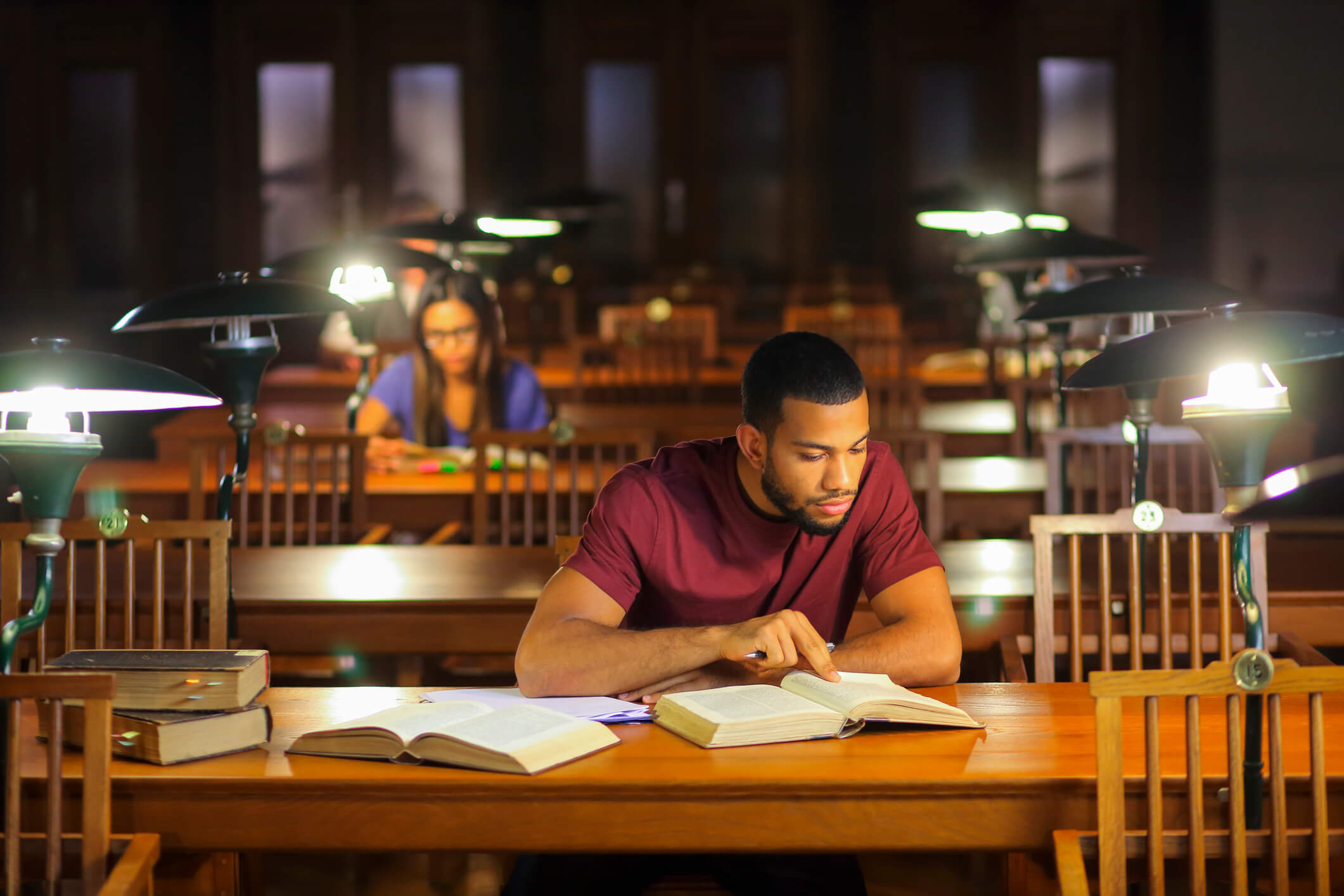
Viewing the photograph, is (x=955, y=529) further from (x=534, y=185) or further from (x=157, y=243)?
(x=157, y=243)

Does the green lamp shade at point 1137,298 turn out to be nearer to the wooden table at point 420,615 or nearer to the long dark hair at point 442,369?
the wooden table at point 420,615

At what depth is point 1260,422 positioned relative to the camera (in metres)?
1.53

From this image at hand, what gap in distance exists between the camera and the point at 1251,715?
138 centimetres

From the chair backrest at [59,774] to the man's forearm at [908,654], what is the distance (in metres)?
0.89

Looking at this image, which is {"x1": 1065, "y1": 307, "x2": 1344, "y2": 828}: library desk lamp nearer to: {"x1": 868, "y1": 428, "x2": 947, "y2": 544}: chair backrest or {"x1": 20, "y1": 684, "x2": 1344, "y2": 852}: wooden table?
{"x1": 20, "y1": 684, "x2": 1344, "y2": 852}: wooden table

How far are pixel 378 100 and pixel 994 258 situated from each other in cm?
706

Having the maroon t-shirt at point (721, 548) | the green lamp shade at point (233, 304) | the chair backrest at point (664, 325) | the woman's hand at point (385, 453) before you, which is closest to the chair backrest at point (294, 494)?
the woman's hand at point (385, 453)

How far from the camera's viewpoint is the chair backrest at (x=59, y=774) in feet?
4.32

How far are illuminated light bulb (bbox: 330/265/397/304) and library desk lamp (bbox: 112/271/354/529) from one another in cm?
88

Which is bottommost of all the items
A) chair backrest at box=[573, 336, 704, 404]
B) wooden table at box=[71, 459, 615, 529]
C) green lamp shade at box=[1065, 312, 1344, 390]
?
wooden table at box=[71, 459, 615, 529]

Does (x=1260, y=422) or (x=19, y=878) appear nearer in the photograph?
(x=19, y=878)

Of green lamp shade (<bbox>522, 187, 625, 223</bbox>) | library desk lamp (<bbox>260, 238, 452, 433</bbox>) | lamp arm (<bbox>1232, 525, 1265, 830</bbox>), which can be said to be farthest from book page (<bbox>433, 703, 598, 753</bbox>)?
green lamp shade (<bbox>522, 187, 625, 223</bbox>)

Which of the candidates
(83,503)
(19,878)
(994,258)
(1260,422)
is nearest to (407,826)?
(19,878)

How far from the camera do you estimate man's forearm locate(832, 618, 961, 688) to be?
1.76m
